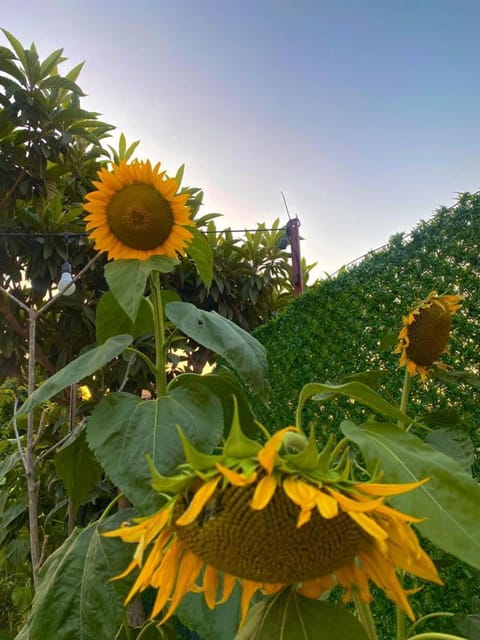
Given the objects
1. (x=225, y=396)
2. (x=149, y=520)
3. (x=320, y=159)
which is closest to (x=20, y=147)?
(x=320, y=159)

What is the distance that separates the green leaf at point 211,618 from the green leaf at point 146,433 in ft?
0.47

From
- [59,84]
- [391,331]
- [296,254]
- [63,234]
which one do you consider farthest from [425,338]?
[59,84]

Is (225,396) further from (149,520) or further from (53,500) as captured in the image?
(53,500)

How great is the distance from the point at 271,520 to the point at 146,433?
14.2 inches

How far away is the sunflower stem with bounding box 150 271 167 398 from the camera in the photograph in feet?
2.88

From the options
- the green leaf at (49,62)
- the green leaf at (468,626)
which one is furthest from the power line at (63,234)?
the green leaf at (468,626)

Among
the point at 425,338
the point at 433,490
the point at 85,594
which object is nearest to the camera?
the point at 433,490

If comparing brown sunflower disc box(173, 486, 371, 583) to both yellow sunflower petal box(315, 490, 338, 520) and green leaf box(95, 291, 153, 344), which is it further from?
green leaf box(95, 291, 153, 344)

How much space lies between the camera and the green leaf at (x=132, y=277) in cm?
81

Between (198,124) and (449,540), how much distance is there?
3.00 metres

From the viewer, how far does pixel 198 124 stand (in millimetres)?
3131

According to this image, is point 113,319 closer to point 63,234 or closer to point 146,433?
point 146,433

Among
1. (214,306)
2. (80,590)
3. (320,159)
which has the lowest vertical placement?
(80,590)

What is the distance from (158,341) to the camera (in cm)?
91
